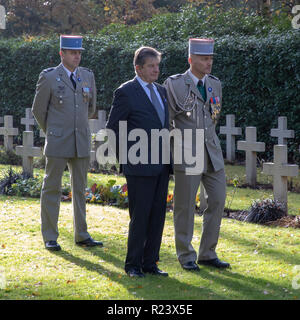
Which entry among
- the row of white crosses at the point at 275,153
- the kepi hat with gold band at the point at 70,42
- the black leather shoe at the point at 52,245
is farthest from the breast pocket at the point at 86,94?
the row of white crosses at the point at 275,153

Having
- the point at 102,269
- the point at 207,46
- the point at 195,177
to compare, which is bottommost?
the point at 102,269

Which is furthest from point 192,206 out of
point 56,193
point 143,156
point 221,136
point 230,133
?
point 221,136

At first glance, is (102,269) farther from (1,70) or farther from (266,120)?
(1,70)

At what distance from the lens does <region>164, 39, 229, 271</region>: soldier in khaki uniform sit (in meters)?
6.12

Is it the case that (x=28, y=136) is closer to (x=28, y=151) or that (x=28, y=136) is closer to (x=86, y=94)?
(x=28, y=151)

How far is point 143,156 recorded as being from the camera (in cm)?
575

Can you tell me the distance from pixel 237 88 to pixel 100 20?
13308 mm

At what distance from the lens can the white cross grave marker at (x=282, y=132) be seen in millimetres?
12383

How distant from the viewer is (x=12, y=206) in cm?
965

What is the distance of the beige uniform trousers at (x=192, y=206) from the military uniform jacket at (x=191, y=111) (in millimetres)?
113

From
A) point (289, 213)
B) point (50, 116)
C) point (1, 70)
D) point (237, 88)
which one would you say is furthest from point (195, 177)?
point (1, 70)

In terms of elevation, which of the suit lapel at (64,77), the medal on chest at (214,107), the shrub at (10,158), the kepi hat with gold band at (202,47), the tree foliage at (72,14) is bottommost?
the shrub at (10,158)

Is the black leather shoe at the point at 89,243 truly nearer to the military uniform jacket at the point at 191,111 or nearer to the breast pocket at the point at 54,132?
the breast pocket at the point at 54,132

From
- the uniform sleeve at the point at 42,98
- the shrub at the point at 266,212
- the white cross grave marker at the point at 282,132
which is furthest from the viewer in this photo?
the white cross grave marker at the point at 282,132
